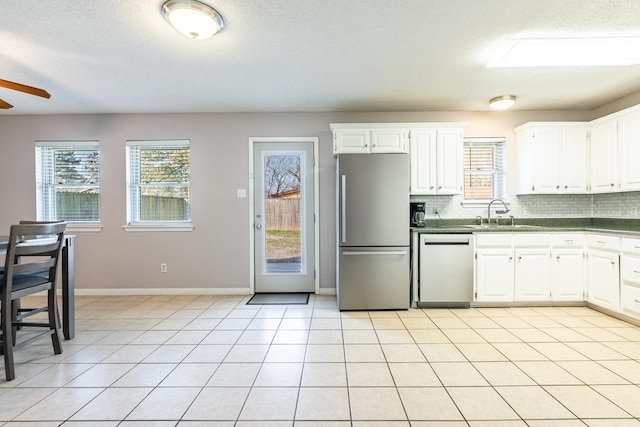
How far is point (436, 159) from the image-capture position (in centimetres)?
363

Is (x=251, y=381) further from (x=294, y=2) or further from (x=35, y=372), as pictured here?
(x=294, y=2)

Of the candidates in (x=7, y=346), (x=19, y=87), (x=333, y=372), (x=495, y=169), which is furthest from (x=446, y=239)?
(x=19, y=87)

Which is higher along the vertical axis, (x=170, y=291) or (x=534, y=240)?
(x=534, y=240)

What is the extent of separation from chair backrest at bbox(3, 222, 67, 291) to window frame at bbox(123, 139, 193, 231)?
152 cm

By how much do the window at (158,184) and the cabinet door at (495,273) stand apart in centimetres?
362

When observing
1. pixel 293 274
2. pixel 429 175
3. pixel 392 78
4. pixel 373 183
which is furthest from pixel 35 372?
pixel 429 175

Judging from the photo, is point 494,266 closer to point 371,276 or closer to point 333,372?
point 371,276

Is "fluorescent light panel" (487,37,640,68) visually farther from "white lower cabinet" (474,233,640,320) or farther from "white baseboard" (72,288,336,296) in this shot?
"white baseboard" (72,288,336,296)

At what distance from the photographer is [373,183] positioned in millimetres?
3324

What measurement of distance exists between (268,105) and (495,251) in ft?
10.2

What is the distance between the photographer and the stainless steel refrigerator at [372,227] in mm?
3324

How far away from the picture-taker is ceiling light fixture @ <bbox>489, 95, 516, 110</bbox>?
3402 millimetres

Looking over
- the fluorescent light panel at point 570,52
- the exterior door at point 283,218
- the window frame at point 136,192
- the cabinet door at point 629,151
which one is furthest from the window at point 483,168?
the window frame at point 136,192

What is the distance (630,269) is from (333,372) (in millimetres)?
2964
